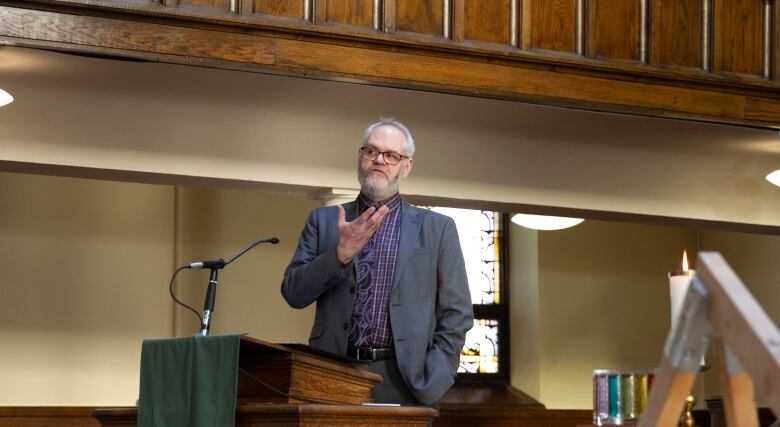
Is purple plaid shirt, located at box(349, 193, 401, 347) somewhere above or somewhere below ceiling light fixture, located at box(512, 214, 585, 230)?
below

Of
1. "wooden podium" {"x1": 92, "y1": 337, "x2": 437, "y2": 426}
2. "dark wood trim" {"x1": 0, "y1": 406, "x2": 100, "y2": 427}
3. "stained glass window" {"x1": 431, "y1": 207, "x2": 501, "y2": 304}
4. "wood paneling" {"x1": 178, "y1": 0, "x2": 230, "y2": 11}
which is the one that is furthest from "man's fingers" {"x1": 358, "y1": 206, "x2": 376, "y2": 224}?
"stained glass window" {"x1": 431, "y1": 207, "x2": 501, "y2": 304}

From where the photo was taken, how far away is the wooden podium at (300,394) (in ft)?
10.8

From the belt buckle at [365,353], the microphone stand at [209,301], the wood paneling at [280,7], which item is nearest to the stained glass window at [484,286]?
the wood paneling at [280,7]

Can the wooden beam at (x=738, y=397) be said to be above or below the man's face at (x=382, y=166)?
below

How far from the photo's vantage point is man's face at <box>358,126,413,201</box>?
14.0 ft

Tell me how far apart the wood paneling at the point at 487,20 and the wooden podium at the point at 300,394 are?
10.9ft

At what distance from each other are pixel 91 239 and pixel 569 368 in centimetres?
425

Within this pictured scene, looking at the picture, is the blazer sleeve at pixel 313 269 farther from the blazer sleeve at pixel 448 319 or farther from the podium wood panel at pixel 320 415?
the podium wood panel at pixel 320 415

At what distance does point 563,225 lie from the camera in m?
9.46

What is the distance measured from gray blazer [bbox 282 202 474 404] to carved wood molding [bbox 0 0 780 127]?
6.42 ft

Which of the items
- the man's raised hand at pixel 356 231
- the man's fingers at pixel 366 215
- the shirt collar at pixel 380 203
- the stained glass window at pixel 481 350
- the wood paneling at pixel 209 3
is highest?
the wood paneling at pixel 209 3

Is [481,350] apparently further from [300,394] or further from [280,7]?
[300,394]

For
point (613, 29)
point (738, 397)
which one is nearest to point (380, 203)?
point (738, 397)

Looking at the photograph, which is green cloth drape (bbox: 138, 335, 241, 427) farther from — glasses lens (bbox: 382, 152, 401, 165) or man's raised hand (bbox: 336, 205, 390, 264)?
glasses lens (bbox: 382, 152, 401, 165)
